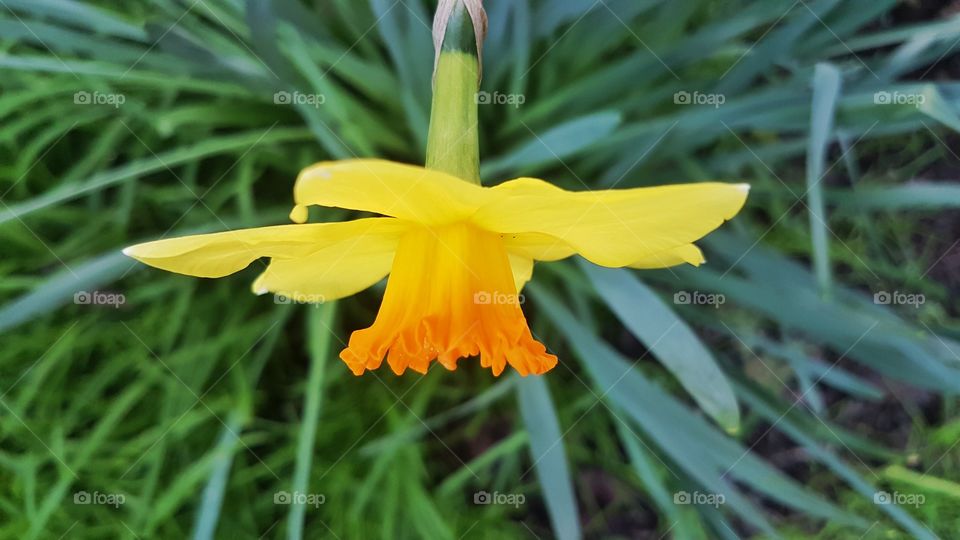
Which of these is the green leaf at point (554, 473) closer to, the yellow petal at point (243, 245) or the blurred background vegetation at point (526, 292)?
the blurred background vegetation at point (526, 292)

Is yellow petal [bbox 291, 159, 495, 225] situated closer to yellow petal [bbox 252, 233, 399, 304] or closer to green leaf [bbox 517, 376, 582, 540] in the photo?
yellow petal [bbox 252, 233, 399, 304]

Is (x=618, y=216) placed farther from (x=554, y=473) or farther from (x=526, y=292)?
(x=526, y=292)

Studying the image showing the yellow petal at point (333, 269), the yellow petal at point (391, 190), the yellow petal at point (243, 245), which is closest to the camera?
the yellow petal at point (391, 190)

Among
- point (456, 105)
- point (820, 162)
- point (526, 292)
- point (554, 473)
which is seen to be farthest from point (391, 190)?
point (526, 292)

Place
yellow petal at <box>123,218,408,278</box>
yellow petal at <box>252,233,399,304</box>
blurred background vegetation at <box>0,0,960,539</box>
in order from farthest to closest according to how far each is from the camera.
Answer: blurred background vegetation at <box>0,0,960,539</box> < yellow petal at <box>252,233,399,304</box> < yellow petal at <box>123,218,408,278</box>

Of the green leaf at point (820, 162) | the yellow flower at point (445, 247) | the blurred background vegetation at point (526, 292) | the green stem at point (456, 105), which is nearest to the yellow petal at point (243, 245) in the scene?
the yellow flower at point (445, 247)

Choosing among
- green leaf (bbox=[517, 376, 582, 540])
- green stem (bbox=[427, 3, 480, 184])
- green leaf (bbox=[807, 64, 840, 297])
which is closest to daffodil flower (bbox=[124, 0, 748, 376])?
green stem (bbox=[427, 3, 480, 184])

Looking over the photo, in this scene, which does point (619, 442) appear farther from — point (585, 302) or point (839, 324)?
point (839, 324)

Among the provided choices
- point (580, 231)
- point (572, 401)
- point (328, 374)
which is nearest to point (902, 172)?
point (572, 401)
